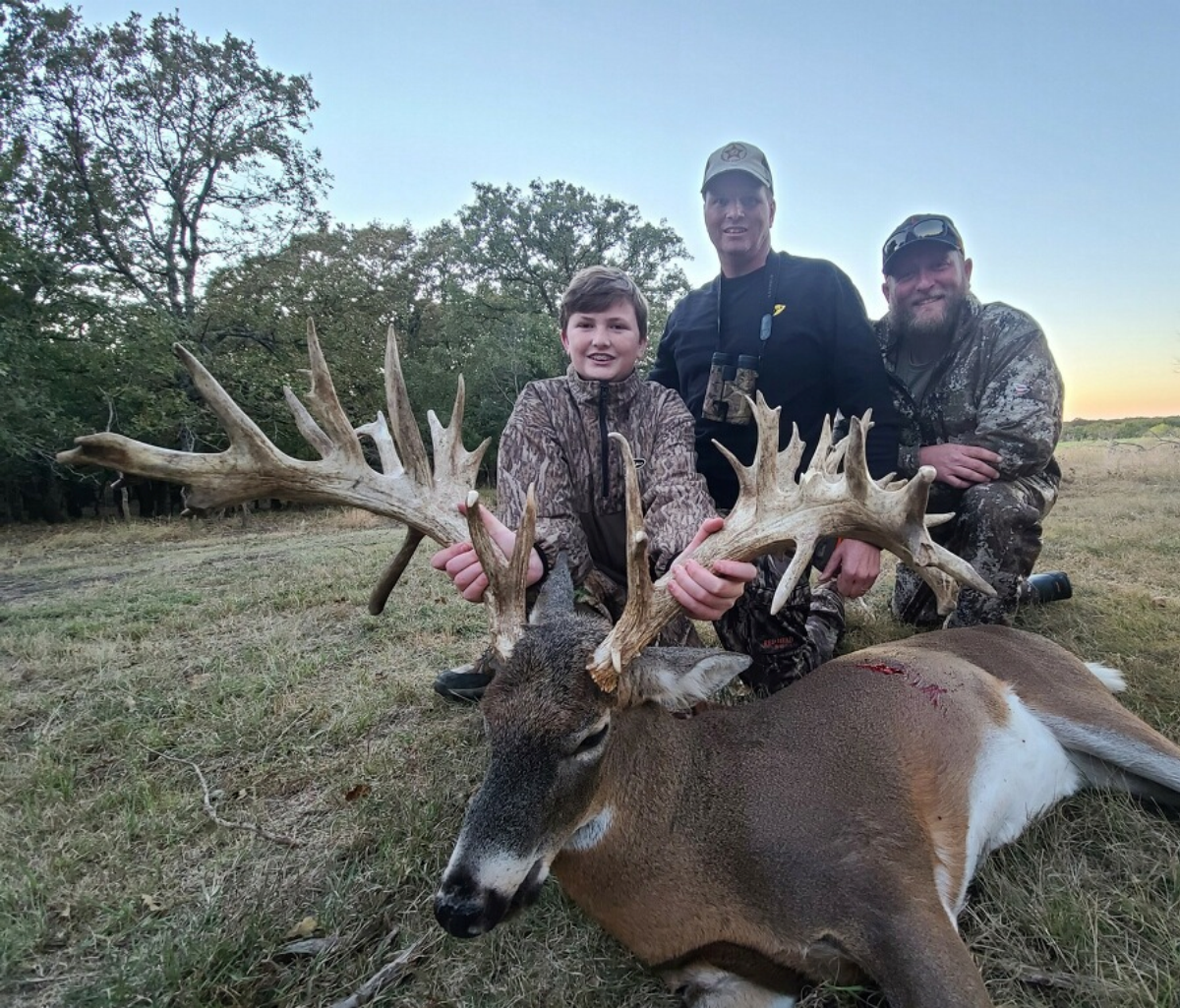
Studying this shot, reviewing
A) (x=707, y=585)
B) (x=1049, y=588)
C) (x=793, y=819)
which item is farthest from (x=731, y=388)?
(x=1049, y=588)

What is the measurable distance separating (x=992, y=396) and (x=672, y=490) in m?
2.60

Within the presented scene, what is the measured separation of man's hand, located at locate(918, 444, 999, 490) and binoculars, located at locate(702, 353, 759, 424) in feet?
4.42

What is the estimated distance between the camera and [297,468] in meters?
3.09

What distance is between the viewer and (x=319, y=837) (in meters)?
2.93

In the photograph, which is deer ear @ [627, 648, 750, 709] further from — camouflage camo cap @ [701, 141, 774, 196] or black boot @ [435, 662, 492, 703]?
camouflage camo cap @ [701, 141, 774, 196]

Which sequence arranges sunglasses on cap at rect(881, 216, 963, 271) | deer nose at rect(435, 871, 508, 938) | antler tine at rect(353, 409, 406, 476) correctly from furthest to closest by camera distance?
sunglasses on cap at rect(881, 216, 963, 271) < antler tine at rect(353, 409, 406, 476) < deer nose at rect(435, 871, 508, 938)

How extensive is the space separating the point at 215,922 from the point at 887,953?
7.36 ft

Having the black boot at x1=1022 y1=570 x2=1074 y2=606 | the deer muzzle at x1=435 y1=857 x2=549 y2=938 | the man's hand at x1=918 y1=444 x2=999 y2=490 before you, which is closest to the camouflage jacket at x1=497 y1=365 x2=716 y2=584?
the deer muzzle at x1=435 y1=857 x2=549 y2=938

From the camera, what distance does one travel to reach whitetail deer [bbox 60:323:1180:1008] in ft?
6.84

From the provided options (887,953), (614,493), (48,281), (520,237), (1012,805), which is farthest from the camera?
(520,237)

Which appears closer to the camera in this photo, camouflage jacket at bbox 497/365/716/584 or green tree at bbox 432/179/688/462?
camouflage jacket at bbox 497/365/716/584

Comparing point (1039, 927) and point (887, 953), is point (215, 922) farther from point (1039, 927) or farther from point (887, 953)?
point (1039, 927)

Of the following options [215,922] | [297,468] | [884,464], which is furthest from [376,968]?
[884,464]

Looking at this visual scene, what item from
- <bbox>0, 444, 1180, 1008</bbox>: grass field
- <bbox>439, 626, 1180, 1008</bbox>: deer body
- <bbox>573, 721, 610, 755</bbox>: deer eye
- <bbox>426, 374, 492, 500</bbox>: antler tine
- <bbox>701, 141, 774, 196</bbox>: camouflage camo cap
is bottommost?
<bbox>0, 444, 1180, 1008</bbox>: grass field
